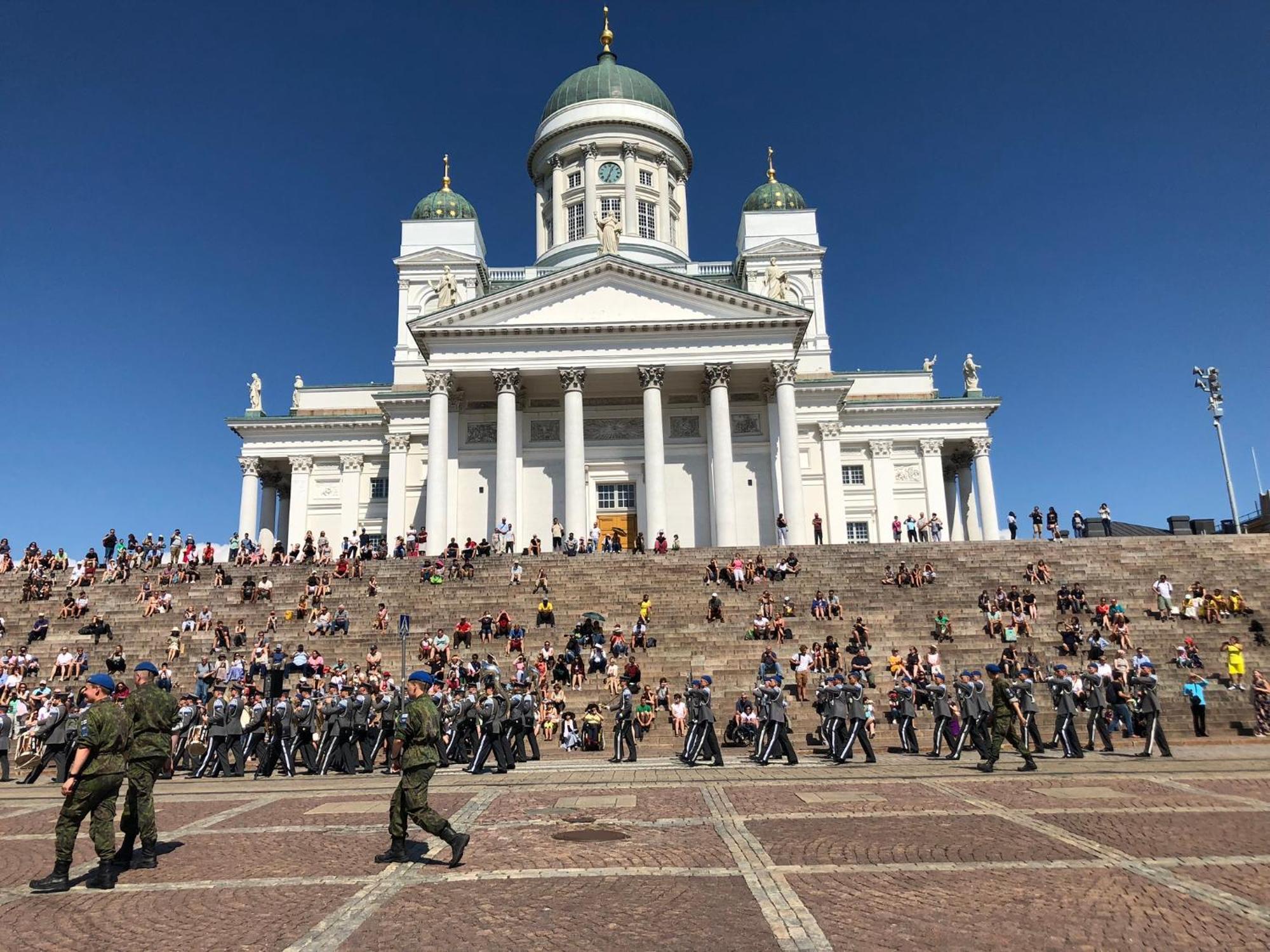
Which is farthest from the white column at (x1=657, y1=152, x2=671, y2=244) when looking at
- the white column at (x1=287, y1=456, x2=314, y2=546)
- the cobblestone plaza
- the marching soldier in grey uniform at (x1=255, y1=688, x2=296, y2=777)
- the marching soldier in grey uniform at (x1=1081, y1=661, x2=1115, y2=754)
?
the cobblestone plaza

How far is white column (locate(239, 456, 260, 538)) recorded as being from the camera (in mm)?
52000

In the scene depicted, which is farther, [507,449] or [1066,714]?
[507,449]

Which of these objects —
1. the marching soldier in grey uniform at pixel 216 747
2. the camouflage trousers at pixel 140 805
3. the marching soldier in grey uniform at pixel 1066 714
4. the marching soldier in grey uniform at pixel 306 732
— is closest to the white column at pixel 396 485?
the marching soldier in grey uniform at pixel 216 747

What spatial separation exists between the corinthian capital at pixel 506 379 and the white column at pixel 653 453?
19.2ft

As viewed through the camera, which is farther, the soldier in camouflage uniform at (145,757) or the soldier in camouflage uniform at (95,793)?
the soldier in camouflage uniform at (145,757)

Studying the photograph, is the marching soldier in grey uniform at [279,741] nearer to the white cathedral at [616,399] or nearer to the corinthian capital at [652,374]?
the white cathedral at [616,399]

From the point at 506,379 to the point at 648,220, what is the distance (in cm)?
2388

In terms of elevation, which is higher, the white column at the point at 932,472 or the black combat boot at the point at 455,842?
the white column at the point at 932,472

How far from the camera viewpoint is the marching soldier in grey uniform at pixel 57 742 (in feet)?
54.1

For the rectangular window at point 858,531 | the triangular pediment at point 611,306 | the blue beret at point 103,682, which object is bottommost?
the blue beret at point 103,682

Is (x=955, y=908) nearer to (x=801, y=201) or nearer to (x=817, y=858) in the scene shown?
(x=817, y=858)

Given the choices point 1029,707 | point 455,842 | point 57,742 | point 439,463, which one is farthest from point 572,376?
point 455,842

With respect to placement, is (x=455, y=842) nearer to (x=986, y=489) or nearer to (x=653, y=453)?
(x=653, y=453)

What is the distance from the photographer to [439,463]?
4009cm
